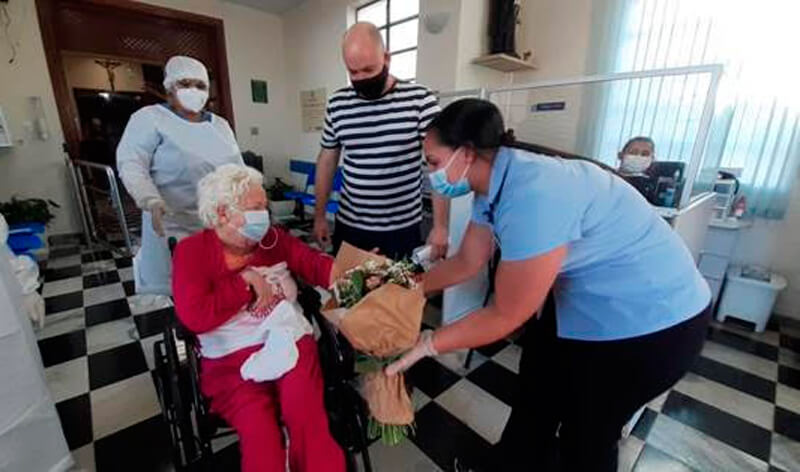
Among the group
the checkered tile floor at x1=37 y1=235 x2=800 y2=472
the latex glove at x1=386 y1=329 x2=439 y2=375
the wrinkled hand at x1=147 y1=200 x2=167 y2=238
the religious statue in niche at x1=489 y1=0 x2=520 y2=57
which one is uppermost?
the religious statue in niche at x1=489 y1=0 x2=520 y2=57

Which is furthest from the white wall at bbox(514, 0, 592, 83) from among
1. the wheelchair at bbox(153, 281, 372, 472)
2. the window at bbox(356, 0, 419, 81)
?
the wheelchair at bbox(153, 281, 372, 472)

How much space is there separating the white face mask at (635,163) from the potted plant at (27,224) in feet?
12.8

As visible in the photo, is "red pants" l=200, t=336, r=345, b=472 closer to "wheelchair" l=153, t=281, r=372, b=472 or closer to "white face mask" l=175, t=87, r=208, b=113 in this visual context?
"wheelchair" l=153, t=281, r=372, b=472

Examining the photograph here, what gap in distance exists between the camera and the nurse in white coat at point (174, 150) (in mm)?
1258

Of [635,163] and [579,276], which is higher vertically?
[635,163]

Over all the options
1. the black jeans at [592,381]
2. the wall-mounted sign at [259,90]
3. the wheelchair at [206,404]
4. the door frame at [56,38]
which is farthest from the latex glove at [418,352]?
the wall-mounted sign at [259,90]

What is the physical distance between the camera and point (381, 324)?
2.35 ft

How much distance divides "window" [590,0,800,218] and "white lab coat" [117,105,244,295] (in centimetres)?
236

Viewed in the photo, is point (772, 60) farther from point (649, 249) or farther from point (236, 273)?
point (236, 273)

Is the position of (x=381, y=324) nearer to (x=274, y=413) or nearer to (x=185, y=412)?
(x=274, y=413)

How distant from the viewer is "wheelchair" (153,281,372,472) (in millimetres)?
894

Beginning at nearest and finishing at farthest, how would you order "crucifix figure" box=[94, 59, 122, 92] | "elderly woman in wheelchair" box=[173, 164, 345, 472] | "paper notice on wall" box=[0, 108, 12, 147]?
"elderly woman in wheelchair" box=[173, 164, 345, 472] < "paper notice on wall" box=[0, 108, 12, 147] < "crucifix figure" box=[94, 59, 122, 92]

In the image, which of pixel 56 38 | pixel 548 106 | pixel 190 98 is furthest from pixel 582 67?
pixel 56 38

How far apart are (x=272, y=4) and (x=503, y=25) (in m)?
3.13
